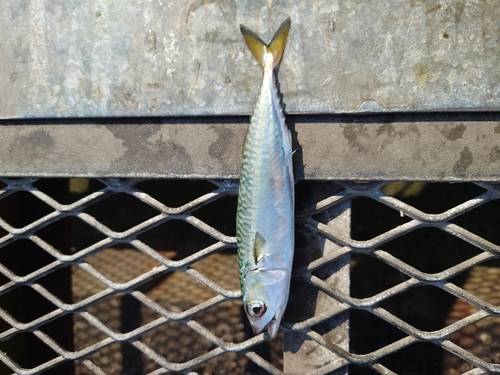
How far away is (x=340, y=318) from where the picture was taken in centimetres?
164

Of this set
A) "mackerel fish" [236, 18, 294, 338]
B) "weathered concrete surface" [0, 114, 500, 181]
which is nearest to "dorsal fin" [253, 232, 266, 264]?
"mackerel fish" [236, 18, 294, 338]

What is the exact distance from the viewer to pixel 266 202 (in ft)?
4.50

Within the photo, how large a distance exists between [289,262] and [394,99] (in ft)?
2.21

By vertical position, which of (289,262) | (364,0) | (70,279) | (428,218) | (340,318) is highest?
(364,0)

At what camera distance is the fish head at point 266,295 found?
1409 millimetres

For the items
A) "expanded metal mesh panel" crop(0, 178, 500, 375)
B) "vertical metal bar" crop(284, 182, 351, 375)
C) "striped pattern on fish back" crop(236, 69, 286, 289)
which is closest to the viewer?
"striped pattern on fish back" crop(236, 69, 286, 289)

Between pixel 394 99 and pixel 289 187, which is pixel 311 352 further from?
pixel 394 99

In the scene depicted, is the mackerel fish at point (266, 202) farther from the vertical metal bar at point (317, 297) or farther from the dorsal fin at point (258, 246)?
the vertical metal bar at point (317, 297)

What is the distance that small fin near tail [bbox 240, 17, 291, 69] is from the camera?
140 centimetres

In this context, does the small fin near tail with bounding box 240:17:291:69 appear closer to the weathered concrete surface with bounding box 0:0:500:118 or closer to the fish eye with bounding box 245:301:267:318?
the weathered concrete surface with bounding box 0:0:500:118

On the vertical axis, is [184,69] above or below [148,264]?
above

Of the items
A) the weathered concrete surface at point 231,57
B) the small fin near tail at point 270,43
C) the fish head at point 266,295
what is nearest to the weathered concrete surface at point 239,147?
the weathered concrete surface at point 231,57

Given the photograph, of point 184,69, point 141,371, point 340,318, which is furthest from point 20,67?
point 141,371

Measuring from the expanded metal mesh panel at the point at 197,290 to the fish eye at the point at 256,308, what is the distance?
0.21m
